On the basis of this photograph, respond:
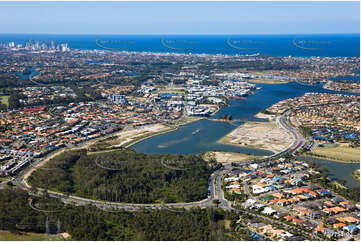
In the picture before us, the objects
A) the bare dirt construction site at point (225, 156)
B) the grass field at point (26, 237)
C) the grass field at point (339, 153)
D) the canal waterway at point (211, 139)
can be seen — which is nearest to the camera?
the grass field at point (26, 237)

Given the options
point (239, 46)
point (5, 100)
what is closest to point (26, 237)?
point (5, 100)

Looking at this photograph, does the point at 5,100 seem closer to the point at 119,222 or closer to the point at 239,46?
the point at 119,222

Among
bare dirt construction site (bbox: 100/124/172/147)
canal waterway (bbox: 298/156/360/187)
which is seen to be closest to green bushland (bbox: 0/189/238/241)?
canal waterway (bbox: 298/156/360/187)

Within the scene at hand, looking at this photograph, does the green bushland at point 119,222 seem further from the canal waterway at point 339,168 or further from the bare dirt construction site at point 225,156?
the canal waterway at point 339,168

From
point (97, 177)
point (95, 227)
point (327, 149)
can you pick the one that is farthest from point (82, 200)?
point (327, 149)

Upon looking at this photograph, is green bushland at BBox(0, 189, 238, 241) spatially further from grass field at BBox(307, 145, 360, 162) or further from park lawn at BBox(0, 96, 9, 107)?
park lawn at BBox(0, 96, 9, 107)

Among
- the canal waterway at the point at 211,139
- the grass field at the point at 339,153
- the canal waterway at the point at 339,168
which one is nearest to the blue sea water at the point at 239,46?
the canal waterway at the point at 211,139
